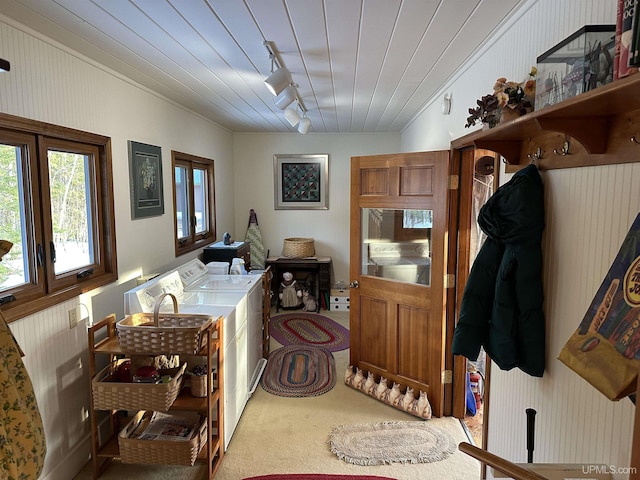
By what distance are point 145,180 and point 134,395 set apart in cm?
162

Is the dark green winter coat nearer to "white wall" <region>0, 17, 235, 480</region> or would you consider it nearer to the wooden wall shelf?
the wooden wall shelf

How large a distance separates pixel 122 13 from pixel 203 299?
1743 mm

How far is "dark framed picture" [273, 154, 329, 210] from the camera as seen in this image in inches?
221

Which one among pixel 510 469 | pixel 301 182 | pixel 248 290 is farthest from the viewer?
pixel 301 182

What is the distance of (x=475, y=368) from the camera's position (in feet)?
10.2

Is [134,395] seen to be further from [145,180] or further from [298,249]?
[298,249]

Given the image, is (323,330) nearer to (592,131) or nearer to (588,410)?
(588,410)

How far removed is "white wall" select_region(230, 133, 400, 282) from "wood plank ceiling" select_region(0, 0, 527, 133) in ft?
7.29

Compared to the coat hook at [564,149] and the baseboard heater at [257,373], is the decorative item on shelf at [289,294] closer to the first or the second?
the baseboard heater at [257,373]

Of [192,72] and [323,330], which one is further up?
[192,72]

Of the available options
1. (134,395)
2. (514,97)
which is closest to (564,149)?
(514,97)

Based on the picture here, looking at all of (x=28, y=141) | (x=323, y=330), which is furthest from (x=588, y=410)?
(x=323, y=330)

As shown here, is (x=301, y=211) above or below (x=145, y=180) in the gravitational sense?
below

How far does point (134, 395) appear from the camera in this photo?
6.81ft
